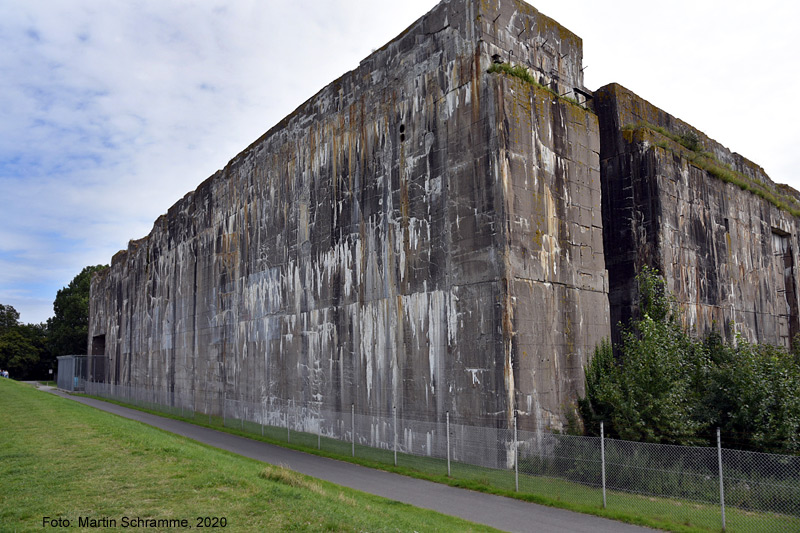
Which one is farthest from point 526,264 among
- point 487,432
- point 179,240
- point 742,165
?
point 179,240

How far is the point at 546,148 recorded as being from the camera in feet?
59.2

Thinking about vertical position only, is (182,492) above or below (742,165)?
below

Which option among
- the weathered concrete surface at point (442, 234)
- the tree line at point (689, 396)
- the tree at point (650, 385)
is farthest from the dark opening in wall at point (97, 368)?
the tree line at point (689, 396)

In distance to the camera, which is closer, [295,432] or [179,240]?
[295,432]

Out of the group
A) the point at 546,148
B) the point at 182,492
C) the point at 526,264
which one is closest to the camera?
the point at 182,492

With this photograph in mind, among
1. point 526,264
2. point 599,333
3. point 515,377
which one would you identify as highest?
point 526,264

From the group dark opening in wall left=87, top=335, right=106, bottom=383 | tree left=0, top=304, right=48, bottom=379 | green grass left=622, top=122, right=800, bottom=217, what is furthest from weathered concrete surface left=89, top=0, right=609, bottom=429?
tree left=0, top=304, right=48, bottom=379

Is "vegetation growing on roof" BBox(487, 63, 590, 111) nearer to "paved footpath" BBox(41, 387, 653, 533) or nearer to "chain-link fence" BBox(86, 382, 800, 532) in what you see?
"chain-link fence" BBox(86, 382, 800, 532)

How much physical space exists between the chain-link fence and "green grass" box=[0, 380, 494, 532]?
3433 millimetres

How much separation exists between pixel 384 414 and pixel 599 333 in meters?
7.45

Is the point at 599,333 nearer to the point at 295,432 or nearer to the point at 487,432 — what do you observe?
the point at 487,432

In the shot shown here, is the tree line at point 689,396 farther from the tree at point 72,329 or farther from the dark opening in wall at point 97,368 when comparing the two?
the tree at point 72,329

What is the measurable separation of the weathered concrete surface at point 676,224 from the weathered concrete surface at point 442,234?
2521mm

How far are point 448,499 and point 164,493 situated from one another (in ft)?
19.7
